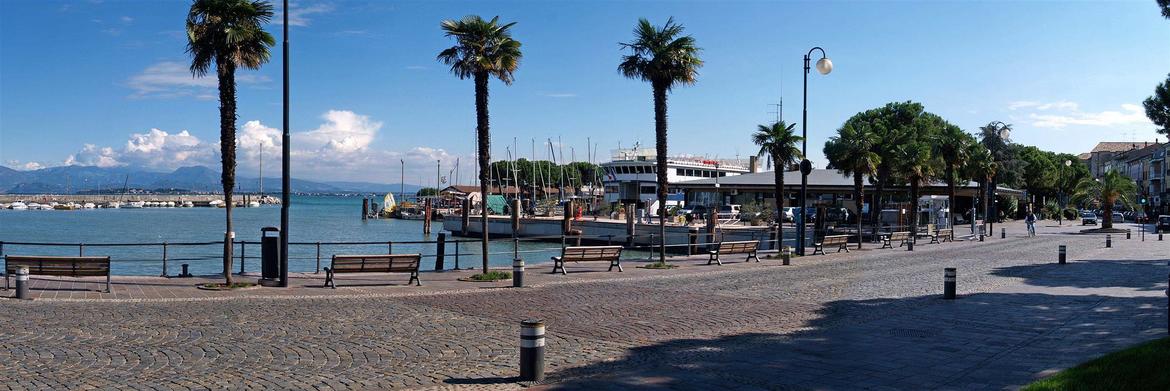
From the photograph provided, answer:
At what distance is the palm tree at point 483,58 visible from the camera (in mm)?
19938

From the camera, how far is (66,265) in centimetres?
1617

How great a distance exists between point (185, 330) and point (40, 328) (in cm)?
197

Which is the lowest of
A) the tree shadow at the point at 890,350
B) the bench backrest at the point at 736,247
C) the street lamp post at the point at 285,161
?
the tree shadow at the point at 890,350

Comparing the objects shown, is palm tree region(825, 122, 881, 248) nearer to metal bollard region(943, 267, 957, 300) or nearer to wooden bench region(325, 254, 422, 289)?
metal bollard region(943, 267, 957, 300)

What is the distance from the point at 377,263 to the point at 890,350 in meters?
11.5

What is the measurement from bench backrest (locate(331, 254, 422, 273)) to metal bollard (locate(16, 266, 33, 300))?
544 centimetres

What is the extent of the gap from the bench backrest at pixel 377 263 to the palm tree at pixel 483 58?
200 centimetres

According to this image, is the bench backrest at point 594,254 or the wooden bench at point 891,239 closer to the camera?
the bench backrest at point 594,254

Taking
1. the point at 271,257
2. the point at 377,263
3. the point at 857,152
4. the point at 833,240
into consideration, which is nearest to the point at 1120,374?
the point at 377,263

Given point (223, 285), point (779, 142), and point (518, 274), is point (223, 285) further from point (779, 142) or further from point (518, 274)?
point (779, 142)

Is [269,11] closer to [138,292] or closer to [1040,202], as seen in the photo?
[138,292]

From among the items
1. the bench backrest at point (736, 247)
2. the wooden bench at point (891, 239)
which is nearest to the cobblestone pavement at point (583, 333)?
the bench backrest at point (736, 247)

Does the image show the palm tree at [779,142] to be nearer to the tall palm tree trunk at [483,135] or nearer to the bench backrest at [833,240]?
the bench backrest at [833,240]

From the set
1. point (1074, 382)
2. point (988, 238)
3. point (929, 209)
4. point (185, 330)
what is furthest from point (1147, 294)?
point (929, 209)
